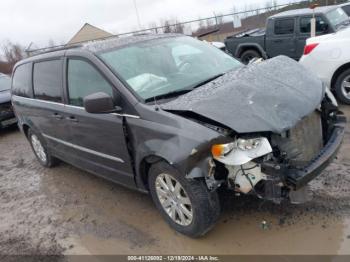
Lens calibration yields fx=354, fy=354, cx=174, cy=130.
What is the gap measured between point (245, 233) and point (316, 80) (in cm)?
171

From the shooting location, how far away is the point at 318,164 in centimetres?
295

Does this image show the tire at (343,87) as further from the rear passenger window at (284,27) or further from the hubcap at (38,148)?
the hubcap at (38,148)

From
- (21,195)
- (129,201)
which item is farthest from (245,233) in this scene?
(21,195)

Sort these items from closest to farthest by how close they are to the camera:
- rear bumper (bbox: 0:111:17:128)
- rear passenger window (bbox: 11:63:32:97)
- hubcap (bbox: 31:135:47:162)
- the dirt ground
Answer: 1. the dirt ground
2. rear passenger window (bbox: 11:63:32:97)
3. hubcap (bbox: 31:135:47:162)
4. rear bumper (bbox: 0:111:17:128)

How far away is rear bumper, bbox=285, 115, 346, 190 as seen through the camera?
2775 millimetres

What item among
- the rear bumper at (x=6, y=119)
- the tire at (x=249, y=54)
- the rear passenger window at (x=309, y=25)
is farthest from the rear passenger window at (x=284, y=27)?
the rear bumper at (x=6, y=119)

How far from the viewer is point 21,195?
5.14 m

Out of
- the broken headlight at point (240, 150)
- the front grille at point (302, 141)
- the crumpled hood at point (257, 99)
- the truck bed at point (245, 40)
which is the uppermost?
the crumpled hood at point (257, 99)

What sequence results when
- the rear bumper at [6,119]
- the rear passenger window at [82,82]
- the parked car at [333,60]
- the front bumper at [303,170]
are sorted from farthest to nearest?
1. the rear bumper at [6,119]
2. the parked car at [333,60]
3. the rear passenger window at [82,82]
4. the front bumper at [303,170]

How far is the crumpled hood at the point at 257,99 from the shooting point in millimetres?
2814

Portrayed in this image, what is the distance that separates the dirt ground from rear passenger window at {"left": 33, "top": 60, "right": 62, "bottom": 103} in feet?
4.40

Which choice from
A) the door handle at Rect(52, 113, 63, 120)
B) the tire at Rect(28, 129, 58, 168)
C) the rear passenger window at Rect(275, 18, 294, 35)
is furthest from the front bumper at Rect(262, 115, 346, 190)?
the rear passenger window at Rect(275, 18, 294, 35)

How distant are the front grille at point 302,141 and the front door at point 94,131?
61.1 inches

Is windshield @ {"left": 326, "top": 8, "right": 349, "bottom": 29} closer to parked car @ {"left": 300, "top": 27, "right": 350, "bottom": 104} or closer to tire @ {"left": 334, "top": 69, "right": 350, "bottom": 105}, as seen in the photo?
parked car @ {"left": 300, "top": 27, "right": 350, "bottom": 104}
